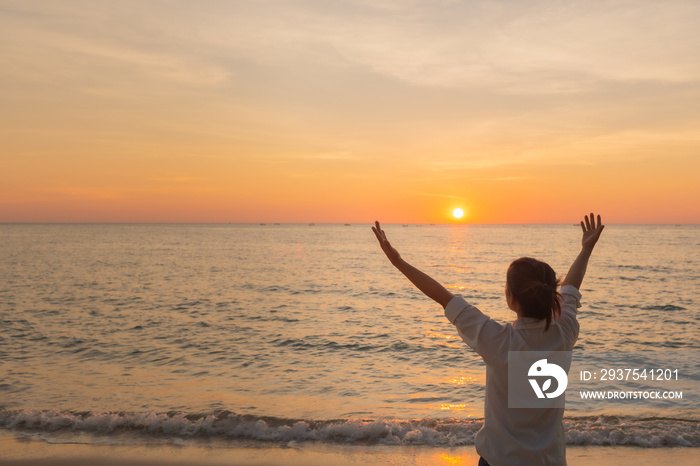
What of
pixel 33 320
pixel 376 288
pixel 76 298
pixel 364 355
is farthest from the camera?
pixel 376 288

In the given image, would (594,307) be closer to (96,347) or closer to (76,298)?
(96,347)

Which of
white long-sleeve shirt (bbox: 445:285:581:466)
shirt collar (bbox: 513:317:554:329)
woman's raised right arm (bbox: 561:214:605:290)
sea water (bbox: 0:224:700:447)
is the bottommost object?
sea water (bbox: 0:224:700:447)

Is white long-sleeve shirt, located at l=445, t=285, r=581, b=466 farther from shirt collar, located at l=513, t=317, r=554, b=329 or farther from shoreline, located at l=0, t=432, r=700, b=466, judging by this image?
shoreline, located at l=0, t=432, r=700, b=466

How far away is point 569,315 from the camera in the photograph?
2.53 metres

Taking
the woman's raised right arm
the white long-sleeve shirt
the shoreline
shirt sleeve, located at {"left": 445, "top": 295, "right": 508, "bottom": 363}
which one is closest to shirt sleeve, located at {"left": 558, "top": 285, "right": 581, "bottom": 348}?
the white long-sleeve shirt

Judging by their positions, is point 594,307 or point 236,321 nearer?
point 236,321

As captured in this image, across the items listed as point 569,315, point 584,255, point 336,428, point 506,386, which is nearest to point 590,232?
point 584,255

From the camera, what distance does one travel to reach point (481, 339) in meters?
2.38

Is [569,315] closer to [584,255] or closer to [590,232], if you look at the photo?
[584,255]

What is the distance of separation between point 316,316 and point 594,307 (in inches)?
499

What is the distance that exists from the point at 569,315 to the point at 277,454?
606cm

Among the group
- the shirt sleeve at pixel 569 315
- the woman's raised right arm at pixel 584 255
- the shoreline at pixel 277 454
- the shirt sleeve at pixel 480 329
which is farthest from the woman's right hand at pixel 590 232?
the shoreline at pixel 277 454

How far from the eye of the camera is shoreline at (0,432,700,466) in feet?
23.2

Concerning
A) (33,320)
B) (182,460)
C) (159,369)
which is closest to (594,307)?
(159,369)
